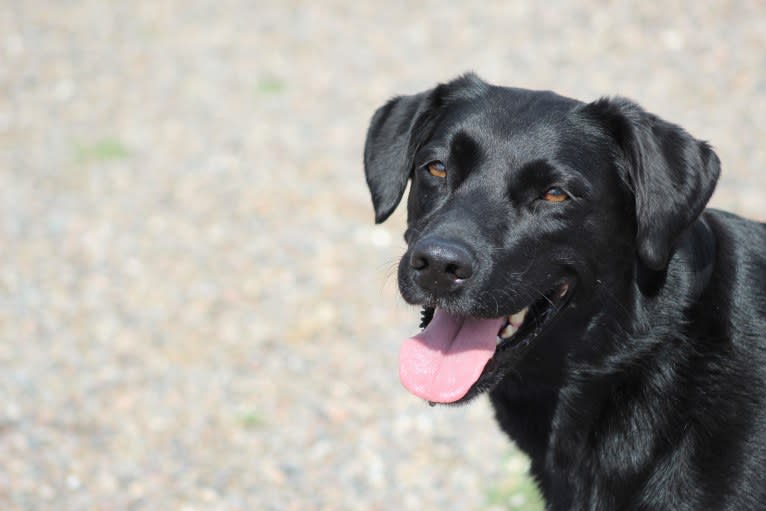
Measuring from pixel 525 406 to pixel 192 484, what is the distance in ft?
7.33

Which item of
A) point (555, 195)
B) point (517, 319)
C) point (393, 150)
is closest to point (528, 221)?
point (555, 195)

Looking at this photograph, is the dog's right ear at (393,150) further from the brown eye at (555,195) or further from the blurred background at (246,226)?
the blurred background at (246,226)

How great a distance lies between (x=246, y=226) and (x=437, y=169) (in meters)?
4.55

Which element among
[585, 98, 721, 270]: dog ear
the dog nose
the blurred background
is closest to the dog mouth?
the dog nose

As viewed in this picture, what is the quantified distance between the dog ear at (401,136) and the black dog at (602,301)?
0.92 ft

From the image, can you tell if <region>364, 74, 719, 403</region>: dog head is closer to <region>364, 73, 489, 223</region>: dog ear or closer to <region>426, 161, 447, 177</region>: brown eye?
<region>426, 161, 447, 177</region>: brown eye

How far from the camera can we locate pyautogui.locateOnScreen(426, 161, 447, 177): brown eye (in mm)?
3474

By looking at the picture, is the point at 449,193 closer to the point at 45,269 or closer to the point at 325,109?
the point at 45,269

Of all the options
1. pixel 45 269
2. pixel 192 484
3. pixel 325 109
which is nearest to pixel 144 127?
pixel 325 109

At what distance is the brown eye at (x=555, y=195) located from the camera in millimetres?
3271

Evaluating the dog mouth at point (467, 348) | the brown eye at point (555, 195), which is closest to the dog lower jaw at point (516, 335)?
the dog mouth at point (467, 348)

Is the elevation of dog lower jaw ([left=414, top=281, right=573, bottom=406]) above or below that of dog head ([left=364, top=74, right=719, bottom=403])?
below

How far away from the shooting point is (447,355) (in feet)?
10.8

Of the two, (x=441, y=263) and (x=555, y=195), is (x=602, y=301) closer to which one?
(x=555, y=195)
